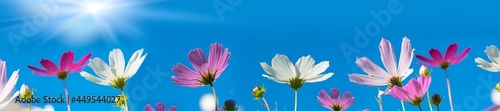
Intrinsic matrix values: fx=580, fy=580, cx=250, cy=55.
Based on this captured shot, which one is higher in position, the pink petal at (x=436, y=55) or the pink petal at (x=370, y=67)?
the pink petal at (x=436, y=55)

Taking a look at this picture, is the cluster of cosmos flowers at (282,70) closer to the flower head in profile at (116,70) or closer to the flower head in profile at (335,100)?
the flower head in profile at (116,70)

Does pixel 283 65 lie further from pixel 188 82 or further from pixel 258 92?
pixel 258 92

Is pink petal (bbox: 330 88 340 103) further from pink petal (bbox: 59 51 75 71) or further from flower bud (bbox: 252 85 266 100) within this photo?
pink petal (bbox: 59 51 75 71)

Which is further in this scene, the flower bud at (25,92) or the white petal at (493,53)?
the flower bud at (25,92)

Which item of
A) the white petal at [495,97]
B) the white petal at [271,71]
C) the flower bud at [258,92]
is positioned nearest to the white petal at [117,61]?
the white petal at [271,71]

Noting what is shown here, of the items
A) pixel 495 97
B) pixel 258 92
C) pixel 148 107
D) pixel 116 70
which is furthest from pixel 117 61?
pixel 495 97

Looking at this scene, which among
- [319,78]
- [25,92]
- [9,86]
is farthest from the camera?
[25,92]
